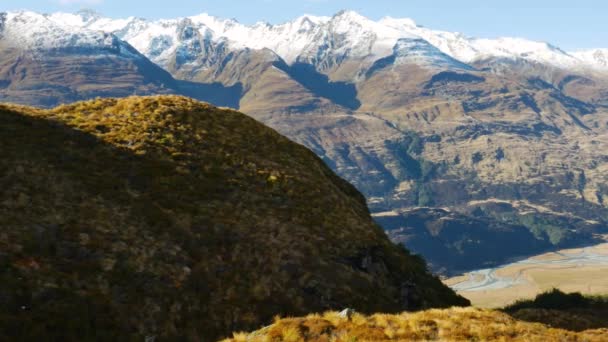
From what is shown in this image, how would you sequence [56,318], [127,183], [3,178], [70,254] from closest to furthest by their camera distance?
1. [56,318]
2. [70,254]
3. [3,178]
4. [127,183]

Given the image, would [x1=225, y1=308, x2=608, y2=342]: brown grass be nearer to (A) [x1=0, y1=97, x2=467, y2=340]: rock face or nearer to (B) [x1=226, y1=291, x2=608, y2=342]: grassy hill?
(B) [x1=226, y1=291, x2=608, y2=342]: grassy hill

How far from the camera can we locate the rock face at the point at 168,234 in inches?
949

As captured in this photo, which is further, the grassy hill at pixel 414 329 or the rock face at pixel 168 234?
the rock face at pixel 168 234

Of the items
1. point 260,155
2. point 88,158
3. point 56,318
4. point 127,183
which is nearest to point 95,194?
point 127,183

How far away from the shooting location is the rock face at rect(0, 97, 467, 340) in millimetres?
24094

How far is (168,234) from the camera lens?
3081 cm

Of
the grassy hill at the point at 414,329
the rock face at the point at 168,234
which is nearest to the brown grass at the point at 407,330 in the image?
the grassy hill at the point at 414,329

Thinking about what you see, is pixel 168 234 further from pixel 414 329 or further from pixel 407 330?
pixel 414 329

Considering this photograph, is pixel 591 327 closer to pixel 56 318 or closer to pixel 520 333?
pixel 520 333

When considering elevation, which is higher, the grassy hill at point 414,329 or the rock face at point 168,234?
the rock face at point 168,234

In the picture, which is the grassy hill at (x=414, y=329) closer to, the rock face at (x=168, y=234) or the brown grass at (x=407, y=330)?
the brown grass at (x=407, y=330)

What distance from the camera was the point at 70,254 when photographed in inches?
1041

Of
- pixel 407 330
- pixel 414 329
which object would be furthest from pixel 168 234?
pixel 414 329

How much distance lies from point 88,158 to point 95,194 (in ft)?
15.9
